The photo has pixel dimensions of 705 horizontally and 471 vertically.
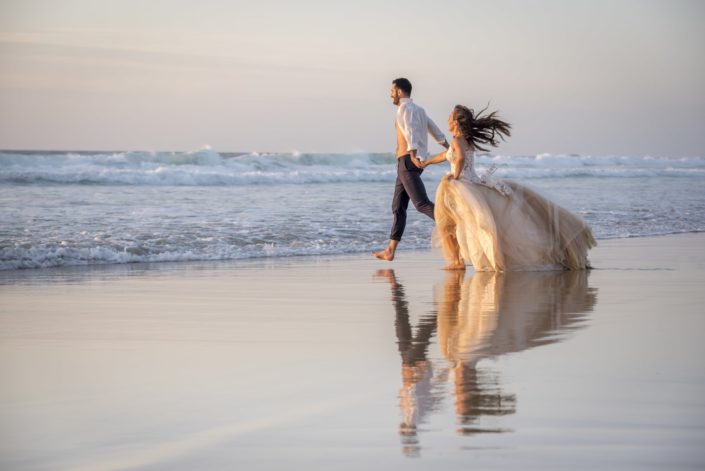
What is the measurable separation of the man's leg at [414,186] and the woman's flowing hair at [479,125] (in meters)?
1.07

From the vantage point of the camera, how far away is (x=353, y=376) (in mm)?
5344

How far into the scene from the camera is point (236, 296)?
29.1 ft

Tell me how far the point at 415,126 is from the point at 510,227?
1.77 m

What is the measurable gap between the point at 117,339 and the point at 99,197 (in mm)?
16731

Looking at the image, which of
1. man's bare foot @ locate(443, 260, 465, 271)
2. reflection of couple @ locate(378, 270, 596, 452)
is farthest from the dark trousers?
reflection of couple @ locate(378, 270, 596, 452)

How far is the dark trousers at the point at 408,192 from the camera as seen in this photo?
38.7 ft

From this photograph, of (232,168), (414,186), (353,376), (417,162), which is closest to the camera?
(353,376)

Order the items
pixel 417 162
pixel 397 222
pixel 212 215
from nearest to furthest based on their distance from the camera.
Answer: pixel 417 162 < pixel 397 222 < pixel 212 215

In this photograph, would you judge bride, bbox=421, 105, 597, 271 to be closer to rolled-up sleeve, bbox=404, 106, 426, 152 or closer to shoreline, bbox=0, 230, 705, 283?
shoreline, bbox=0, 230, 705, 283

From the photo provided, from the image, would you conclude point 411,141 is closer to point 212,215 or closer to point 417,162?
point 417,162

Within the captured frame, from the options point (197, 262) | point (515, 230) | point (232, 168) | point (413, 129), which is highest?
point (413, 129)

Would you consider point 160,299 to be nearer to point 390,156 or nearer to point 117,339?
point 117,339

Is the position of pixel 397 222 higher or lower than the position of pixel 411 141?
lower

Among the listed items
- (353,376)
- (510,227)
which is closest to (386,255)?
(510,227)
